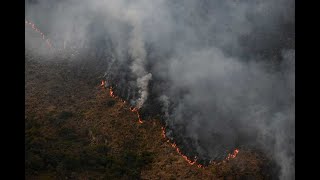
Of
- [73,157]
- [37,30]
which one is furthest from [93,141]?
[37,30]

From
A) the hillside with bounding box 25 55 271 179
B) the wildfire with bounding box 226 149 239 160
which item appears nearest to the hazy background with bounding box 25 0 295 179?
the wildfire with bounding box 226 149 239 160

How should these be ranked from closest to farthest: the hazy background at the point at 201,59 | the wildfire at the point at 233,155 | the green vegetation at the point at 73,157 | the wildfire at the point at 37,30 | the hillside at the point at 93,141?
the green vegetation at the point at 73,157, the hillside at the point at 93,141, the wildfire at the point at 233,155, the hazy background at the point at 201,59, the wildfire at the point at 37,30

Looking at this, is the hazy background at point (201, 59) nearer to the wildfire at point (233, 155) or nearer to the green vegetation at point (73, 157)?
the wildfire at point (233, 155)

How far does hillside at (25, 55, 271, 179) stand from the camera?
35812mm

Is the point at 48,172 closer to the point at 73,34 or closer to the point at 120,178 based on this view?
the point at 120,178

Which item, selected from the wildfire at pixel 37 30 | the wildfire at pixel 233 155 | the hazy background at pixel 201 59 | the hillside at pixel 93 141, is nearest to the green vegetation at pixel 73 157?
the hillside at pixel 93 141

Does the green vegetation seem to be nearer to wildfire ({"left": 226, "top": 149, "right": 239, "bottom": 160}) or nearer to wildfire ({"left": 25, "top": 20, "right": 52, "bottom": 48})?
wildfire ({"left": 226, "top": 149, "right": 239, "bottom": 160})

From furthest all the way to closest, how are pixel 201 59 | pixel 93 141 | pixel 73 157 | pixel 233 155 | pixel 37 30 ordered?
1. pixel 37 30
2. pixel 201 59
3. pixel 93 141
4. pixel 233 155
5. pixel 73 157

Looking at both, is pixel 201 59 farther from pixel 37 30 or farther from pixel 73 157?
pixel 37 30

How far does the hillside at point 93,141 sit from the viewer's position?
117 feet

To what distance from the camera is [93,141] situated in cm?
3969

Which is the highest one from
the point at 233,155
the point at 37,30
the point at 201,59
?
the point at 37,30

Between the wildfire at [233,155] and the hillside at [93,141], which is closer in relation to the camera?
the hillside at [93,141]

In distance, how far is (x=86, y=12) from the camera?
197ft
